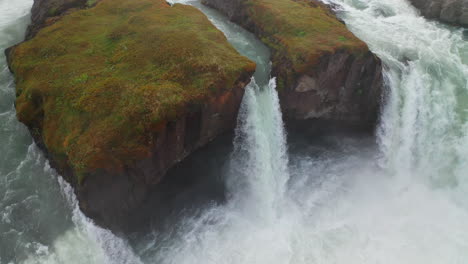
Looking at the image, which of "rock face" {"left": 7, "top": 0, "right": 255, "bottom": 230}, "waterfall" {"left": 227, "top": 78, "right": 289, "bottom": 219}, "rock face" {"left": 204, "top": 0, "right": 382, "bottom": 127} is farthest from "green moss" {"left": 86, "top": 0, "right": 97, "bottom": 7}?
"waterfall" {"left": 227, "top": 78, "right": 289, "bottom": 219}

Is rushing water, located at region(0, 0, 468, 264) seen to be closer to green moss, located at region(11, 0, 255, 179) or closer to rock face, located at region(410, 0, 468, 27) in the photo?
green moss, located at region(11, 0, 255, 179)

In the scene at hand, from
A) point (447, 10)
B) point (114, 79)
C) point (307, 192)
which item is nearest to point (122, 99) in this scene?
point (114, 79)

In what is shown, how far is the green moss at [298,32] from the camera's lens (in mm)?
15016

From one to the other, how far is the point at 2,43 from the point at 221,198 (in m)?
15.5

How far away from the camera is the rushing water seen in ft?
38.9

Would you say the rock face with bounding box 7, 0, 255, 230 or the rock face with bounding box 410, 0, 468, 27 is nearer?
the rock face with bounding box 7, 0, 255, 230

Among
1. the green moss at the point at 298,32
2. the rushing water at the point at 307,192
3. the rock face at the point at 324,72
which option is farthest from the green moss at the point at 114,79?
the green moss at the point at 298,32

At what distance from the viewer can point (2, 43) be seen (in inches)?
716

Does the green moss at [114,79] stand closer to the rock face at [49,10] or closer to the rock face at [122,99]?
the rock face at [122,99]

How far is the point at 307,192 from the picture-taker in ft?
48.4

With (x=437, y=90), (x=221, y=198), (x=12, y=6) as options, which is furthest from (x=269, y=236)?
(x=12, y=6)

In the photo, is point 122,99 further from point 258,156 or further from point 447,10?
point 447,10

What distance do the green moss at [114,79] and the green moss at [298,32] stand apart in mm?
2788

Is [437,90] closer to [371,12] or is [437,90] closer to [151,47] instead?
[371,12]
